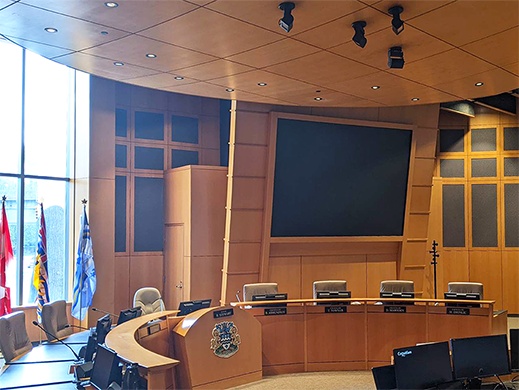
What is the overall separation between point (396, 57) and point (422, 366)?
3.25 metres

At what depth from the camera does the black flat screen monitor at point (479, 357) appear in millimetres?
4000

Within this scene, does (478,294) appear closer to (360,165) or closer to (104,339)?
(360,165)

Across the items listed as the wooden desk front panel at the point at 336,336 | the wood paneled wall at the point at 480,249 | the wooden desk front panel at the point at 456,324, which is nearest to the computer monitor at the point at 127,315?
the wooden desk front panel at the point at 336,336

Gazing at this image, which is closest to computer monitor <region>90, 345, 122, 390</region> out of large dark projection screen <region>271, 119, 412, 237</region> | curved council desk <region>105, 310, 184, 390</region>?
curved council desk <region>105, 310, 184, 390</region>

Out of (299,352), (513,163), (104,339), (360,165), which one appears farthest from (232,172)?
(513,163)

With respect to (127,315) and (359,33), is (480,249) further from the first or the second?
(127,315)

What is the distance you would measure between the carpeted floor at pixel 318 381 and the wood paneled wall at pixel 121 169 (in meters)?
3.52

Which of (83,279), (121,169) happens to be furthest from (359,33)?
(121,169)

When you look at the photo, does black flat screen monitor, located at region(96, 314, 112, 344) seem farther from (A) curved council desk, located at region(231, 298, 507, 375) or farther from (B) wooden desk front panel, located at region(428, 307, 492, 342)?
(B) wooden desk front panel, located at region(428, 307, 492, 342)

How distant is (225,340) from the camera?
6.54 m

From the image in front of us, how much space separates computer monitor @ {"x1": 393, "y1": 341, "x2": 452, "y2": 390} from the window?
22.9ft

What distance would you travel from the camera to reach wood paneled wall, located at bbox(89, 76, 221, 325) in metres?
10.1

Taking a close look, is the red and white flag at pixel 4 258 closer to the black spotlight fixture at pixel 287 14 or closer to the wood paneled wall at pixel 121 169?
the wood paneled wall at pixel 121 169

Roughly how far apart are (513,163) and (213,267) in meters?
6.95
